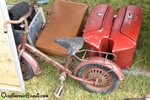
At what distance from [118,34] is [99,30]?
17 centimetres

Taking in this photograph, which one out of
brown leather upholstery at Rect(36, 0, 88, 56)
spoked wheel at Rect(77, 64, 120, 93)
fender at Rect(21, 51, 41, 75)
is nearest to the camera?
spoked wheel at Rect(77, 64, 120, 93)

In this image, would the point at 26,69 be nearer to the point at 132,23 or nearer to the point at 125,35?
the point at 125,35

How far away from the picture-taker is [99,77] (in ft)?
8.19

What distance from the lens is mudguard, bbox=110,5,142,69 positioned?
2455 mm

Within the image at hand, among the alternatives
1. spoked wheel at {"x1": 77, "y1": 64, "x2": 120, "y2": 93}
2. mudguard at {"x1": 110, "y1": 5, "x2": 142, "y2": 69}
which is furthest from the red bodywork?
spoked wheel at {"x1": 77, "y1": 64, "x2": 120, "y2": 93}

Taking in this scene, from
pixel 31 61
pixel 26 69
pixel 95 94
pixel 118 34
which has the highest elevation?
pixel 118 34

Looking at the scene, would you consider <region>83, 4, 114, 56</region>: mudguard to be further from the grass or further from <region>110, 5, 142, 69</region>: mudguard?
the grass

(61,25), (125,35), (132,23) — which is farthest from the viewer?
(61,25)

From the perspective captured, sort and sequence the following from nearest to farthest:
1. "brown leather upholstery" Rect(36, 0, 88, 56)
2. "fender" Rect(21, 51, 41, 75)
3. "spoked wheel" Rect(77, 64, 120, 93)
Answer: "spoked wheel" Rect(77, 64, 120, 93) < "fender" Rect(21, 51, 41, 75) < "brown leather upholstery" Rect(36, 0, 88, 56)

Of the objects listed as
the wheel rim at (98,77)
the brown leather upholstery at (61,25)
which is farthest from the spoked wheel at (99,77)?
the brown leather upholstery at (61,25)

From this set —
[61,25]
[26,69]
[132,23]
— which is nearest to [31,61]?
[26,69]

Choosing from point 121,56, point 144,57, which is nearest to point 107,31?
point 121,56

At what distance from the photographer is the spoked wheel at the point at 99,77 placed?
2432 mm

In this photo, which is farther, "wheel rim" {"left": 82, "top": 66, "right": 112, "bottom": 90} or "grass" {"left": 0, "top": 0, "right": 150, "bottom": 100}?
"grass" {"left": 0, "top": 0, "right": 150, "bottom": 100}
